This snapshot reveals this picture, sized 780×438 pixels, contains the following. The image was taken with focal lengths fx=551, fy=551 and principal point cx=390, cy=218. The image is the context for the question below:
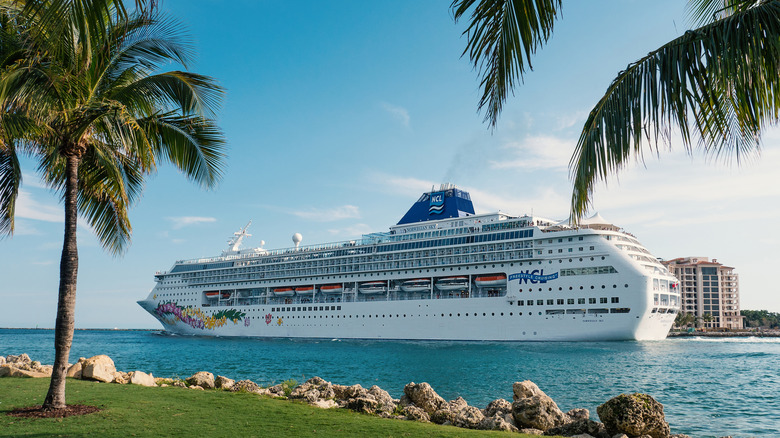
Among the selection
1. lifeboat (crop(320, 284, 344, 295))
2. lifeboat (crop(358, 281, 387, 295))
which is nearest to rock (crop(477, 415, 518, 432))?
lifeboat (crop(358, 281, 387, 295))

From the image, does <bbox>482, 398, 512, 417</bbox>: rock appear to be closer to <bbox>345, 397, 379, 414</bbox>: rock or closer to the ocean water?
<bbox>345, 397, 379, 414</bbox>: rock

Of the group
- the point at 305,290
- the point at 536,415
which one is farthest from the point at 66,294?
the point at 305,290

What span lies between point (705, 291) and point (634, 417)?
95.2 meters

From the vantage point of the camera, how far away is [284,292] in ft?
168

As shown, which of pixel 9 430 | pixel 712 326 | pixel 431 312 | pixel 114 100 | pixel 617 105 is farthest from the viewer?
pixel 712 326

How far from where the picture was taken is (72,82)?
6.78 meters

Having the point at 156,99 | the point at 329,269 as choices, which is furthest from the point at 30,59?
the point at 329,269

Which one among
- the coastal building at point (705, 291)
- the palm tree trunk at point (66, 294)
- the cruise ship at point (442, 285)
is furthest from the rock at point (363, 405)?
the coastal building at point (705, 291)

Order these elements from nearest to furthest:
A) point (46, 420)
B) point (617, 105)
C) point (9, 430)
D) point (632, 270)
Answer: point (617, 105) < point (9, 430) < point (46, 420) < point (632, 270)

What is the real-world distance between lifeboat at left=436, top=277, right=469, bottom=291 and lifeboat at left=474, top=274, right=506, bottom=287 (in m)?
1.03

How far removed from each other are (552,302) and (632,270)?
5247 millimetres

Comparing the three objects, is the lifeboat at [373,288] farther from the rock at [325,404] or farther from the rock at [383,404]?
the rock at [325,404]

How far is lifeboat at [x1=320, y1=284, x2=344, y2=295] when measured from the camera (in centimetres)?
4778

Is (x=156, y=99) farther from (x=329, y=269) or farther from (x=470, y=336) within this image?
(x=329, y=269)
